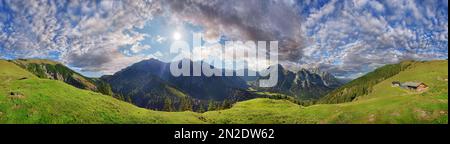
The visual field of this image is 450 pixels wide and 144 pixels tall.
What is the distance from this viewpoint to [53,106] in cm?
3953

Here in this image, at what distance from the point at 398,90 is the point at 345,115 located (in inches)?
6824

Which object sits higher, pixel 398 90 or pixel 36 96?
pixel 36 96

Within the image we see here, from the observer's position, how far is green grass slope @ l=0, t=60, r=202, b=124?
35.5 meters

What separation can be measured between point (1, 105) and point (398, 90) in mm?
217780

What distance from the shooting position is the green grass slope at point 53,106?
3550 cm

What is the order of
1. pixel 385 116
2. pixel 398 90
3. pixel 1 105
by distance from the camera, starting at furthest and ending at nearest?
1. pixel 398 90
2. pixel 385 116
3. pixel 1 105
